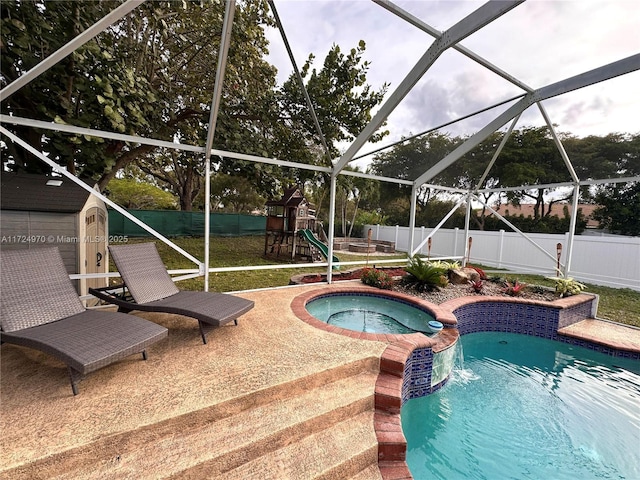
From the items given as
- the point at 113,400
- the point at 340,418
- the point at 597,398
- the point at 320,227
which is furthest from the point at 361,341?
the point at 320,227

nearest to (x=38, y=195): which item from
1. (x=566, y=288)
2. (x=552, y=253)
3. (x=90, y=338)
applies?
(x=90, y=338)

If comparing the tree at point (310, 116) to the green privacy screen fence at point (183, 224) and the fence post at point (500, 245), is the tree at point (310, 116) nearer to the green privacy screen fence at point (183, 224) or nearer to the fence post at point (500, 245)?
the fence post at point (500, 245)

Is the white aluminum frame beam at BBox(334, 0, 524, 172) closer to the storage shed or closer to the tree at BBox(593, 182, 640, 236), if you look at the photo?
the storage shed

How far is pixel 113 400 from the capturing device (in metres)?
2.33

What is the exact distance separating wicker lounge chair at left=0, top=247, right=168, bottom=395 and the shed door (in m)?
1.71

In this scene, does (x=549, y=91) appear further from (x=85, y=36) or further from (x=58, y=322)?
(x=58, y=322)

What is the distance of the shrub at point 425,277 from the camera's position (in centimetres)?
645

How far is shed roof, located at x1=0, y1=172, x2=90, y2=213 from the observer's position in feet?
13.1

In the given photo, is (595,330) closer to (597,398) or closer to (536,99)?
(597,398)

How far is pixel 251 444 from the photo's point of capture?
2.16m

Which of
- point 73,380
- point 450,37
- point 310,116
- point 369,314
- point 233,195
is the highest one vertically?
point 310,116

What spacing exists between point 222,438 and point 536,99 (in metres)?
6.70

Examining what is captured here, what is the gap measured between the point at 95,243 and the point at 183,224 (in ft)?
38.8

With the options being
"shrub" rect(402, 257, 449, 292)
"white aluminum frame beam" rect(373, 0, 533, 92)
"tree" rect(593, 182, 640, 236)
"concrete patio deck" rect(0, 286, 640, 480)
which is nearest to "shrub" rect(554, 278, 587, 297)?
"shrub" rect(402, 257, 449, 292)
